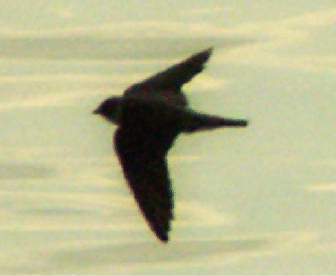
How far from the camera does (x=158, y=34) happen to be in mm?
4238

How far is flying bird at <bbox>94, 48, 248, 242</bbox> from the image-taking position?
3.45 m

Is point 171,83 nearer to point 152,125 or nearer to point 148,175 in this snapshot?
point 152,125

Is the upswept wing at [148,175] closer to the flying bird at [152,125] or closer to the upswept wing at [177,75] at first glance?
the flying bird at [152,125]

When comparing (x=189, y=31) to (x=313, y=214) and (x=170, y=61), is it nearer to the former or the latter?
(x=170, y=61)

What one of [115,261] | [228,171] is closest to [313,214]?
[228,171]

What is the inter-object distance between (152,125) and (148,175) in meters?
0.12

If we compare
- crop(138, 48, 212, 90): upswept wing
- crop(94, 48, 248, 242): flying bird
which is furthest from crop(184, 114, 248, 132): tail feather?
crop(138, 48, 212, 90): upswept wing

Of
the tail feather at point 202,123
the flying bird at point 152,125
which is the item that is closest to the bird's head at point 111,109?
the flying bird at point 152,125

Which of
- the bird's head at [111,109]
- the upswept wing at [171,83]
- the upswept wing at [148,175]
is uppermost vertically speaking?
the upswept wing at [171,83]

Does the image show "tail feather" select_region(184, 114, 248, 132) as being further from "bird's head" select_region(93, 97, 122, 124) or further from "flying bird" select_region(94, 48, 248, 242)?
"bird's head" select_region(93, 97, 122, 124)

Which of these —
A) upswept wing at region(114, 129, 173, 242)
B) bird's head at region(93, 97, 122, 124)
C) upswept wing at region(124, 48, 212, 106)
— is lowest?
upswept wing at region(114, 129, 173, 242)

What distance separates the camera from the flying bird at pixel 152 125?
345cm

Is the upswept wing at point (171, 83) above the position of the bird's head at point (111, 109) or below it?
above

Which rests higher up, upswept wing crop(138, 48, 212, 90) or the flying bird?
upswept wing crop(138, 48, 212, 90)
